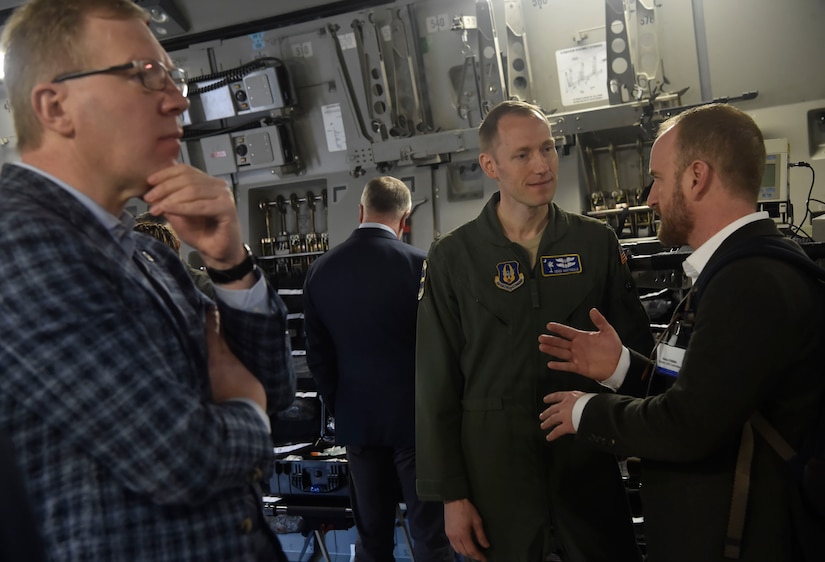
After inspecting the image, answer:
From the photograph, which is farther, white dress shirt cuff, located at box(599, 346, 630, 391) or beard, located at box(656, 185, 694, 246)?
white dress shirt cuff, located at box(599, 346, 630, 391)

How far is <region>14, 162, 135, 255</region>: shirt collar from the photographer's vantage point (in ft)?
3.38

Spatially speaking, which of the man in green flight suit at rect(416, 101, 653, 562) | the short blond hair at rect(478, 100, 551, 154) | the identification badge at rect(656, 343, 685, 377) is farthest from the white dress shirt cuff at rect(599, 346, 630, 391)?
the short blond hair at rect(478, 100, 551, 154)

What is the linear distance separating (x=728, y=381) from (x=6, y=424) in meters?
1.25

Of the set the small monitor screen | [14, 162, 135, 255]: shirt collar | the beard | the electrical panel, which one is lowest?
the small monitor screen

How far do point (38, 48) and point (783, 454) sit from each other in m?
1.49

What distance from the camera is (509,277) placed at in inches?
86.2

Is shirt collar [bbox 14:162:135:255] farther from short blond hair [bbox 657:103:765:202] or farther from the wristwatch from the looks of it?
short blond hair [bbox 657:103:765:202]

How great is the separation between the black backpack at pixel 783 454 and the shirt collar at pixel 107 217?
1.15 metres

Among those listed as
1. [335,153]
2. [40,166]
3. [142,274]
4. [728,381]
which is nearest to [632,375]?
[728,381]

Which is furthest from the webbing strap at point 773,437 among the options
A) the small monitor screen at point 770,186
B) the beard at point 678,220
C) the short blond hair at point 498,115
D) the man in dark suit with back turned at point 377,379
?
the small monitor screen at point 770,186

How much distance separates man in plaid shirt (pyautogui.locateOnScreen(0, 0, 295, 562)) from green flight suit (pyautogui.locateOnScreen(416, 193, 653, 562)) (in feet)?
3.29

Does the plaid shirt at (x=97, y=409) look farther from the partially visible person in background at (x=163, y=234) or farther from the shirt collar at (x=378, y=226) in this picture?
the shirt collar at (x=378, y=226)

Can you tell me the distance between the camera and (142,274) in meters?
1.10

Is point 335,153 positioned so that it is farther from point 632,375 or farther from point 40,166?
point 40,166
